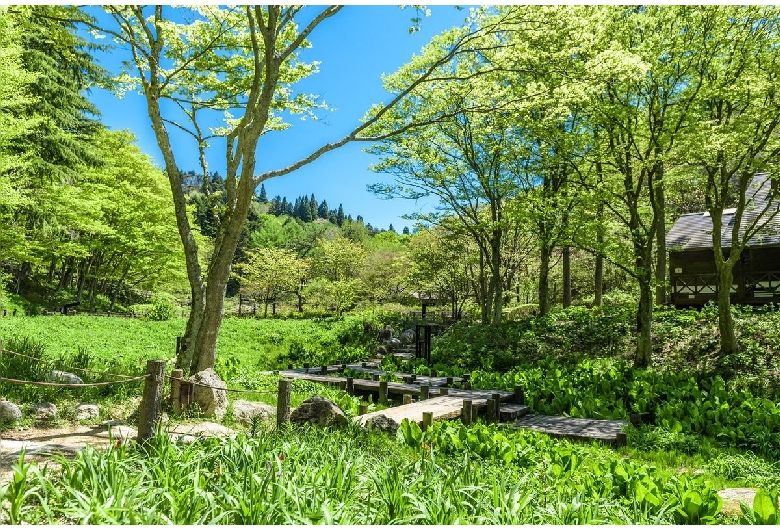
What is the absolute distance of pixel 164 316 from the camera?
25891 mm

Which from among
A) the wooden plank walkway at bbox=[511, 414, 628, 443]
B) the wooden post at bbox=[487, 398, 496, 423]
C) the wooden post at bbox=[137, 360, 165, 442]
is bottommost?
the wooden plank walkway at bbox=[511, 414, 628, 443]

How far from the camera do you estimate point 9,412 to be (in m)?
6.17

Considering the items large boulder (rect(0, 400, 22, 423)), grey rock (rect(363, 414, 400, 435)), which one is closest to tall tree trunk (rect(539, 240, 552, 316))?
grey rock (rect(363, 414, 400, 435))

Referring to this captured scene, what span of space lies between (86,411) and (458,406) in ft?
19.9

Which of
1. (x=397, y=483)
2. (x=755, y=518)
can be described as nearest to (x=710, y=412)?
(x=755, y=518)

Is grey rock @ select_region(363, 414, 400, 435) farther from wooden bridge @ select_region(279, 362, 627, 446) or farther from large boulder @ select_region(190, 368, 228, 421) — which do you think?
large boulder @ select_region(190, 368, 228, 421)

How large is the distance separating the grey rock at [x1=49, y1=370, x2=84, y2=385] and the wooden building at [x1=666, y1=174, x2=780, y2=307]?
20916mm

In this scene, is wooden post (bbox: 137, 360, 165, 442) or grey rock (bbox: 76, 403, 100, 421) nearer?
wooden post (bbox: 137, 360, 165, 442)

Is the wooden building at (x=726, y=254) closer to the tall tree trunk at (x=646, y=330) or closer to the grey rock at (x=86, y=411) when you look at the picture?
the tall tree trunk at (x=646, y=330)

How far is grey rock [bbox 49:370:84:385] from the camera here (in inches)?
319

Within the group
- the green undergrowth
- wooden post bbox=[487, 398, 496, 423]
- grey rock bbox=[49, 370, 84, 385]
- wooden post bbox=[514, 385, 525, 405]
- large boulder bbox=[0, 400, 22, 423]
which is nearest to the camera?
the green undergrowth

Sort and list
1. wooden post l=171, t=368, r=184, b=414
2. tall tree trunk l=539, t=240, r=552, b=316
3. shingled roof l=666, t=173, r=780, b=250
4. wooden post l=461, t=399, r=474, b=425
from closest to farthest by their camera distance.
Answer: wooden post l=171, t=368, r=184, b=414, wooden post l=461, t=399, r=474, b=425, tall tree trunk l=539, t=240, r=552, b=316, shingled roof l=666, t=173, r=780, b=250

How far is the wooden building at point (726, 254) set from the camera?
Result: 2042cm

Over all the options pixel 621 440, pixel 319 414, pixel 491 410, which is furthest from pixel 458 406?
pixel 319 414
